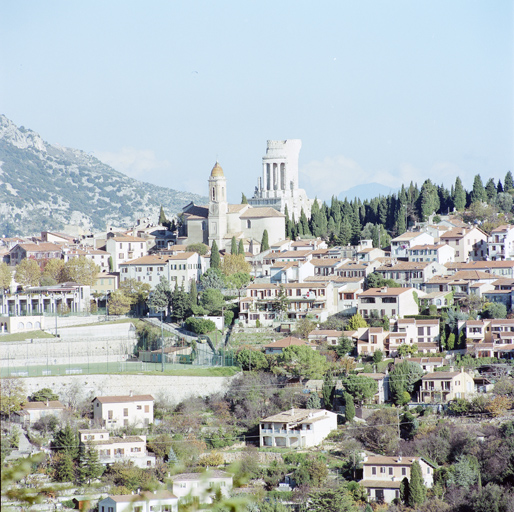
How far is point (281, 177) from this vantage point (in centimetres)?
6712

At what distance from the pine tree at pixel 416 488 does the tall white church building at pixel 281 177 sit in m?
35.7

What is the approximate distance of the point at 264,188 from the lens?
6762 centimetres

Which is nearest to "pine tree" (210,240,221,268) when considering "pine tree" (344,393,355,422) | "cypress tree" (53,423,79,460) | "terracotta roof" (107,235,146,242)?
"terracotta roof" (107,235,146,242)

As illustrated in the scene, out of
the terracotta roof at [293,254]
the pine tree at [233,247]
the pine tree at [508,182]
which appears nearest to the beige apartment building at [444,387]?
the terracotta roof at [293,254]

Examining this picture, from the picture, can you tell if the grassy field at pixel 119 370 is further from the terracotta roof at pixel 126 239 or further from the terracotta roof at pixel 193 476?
the terracotta roof at pixel 126 239

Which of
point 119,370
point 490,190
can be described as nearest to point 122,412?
Result: point 119,370

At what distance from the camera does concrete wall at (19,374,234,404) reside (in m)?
35.2

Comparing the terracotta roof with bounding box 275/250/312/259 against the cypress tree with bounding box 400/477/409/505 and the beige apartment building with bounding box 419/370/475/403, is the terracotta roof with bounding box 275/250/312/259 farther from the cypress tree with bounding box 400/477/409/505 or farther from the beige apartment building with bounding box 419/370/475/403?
the cypress tree with bounding box 400/477/409/505

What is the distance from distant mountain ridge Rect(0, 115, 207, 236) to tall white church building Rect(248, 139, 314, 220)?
280 feet

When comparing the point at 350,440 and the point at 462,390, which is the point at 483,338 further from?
the point at 350,440

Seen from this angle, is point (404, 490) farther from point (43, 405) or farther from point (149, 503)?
point (43, 405)

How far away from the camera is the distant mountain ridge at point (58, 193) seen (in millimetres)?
156375

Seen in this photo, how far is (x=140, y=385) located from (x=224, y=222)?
67.8 ft

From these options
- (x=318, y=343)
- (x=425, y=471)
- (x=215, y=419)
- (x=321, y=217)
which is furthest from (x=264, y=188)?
(x=425, y=471)
